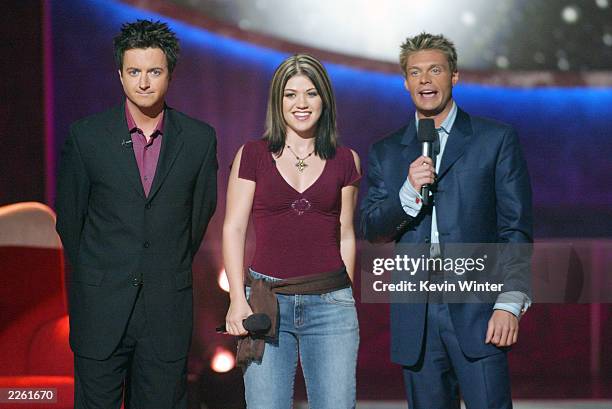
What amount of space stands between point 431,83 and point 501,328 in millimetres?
863

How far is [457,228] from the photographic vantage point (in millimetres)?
2881

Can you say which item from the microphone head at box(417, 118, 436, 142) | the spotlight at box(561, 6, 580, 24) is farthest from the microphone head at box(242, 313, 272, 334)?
the spotlight at box(561, 6, 580, 24)

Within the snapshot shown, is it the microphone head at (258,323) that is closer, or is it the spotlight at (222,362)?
the microphone head at (258,323)

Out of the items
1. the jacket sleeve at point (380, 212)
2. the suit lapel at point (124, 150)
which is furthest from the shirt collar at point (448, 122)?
the suit lapel at point (124, 150)

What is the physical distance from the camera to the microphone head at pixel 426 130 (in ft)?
9.29

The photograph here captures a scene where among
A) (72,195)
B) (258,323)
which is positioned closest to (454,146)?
(258,323)

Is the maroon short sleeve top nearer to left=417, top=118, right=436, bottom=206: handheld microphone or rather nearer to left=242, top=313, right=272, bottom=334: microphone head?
left=242, top=313, right=272, bottom=334: microphone head

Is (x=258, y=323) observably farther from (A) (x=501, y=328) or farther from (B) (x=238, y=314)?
(A) (x=501, y=328)

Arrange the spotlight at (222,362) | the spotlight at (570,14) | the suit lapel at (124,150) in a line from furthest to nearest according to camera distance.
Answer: the spotlight at (570,14)
the spotlight at (222,362)
the suit lapel at (124,150)

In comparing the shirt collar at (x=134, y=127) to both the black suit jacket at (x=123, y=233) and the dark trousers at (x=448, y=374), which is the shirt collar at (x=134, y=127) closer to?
the black suit jacket at (x=123, y=233)

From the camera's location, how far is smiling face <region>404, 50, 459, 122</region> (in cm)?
296

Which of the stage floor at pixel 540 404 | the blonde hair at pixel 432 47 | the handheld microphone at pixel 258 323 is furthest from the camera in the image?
the stage floor at pixel 540 404

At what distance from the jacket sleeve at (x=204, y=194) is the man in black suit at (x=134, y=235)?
0.16 ft

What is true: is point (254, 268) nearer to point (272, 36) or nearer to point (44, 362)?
point (44, 362)
